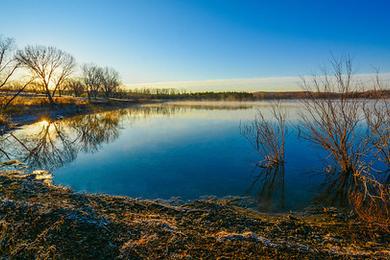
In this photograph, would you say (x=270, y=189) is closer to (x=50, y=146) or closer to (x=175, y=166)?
(x=175, y=166)

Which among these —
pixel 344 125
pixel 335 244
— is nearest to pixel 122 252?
pixel 335 244

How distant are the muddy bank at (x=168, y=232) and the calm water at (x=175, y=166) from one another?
4.93 feet

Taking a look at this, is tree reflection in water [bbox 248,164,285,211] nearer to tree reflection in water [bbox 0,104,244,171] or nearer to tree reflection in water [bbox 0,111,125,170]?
tree reflection in water [bbox 0,104,244,171]

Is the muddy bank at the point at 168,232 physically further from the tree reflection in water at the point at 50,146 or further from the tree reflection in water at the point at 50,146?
the tree reflection in water at the point at 50,146

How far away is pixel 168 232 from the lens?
4.95 metres

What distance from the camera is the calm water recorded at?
8564 mm

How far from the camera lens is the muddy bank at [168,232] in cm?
427

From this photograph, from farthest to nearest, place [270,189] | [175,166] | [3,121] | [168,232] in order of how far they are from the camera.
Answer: [3,121], [175,166], [270,189], [168,232]

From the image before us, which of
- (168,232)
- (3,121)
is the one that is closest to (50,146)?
(3,121)

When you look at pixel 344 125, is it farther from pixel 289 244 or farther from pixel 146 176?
pixel 146 176

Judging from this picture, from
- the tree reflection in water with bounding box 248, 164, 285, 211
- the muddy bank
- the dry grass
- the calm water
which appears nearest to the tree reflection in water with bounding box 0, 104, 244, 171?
the calm water

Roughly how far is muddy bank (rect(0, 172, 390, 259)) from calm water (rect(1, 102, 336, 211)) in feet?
4.93

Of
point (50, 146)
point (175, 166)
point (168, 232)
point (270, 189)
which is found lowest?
point (270, 189)

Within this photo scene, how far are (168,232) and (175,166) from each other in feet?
22.3
